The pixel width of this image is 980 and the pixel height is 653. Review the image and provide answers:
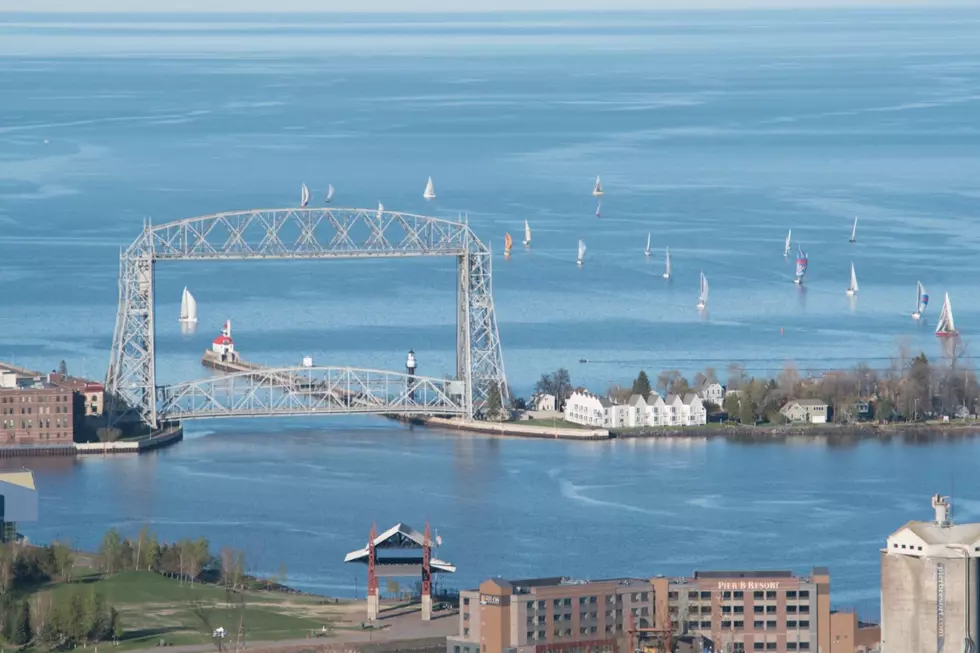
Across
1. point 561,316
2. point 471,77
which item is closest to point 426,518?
point 561,316

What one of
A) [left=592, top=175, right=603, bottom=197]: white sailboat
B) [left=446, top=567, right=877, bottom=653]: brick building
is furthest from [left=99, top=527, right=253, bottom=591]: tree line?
[left=592, top=175, right=603, bottom=197]: white sailboat

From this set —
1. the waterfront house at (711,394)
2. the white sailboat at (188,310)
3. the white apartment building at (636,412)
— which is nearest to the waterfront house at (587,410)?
the white apartment building at (636,412)

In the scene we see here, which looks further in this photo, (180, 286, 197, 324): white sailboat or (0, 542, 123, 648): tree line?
(180, 286, 197, 324): white sailboat

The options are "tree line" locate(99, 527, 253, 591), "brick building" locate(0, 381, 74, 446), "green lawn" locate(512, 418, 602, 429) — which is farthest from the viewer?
"green lawn" locate(512, 418, 602, 429)

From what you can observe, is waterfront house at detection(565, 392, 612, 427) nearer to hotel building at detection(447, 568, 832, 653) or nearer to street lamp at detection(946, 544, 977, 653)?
hotel building at detection(447, 568, 832, 653)

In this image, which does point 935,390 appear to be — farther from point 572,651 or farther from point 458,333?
point 572,651
